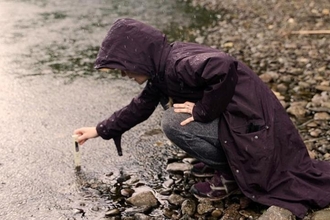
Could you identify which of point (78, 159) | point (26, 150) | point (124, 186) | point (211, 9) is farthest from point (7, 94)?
point (211, 9)

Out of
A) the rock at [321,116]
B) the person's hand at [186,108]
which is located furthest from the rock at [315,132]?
the person's hand at [186,108]

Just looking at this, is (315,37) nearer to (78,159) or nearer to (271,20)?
(271,20)

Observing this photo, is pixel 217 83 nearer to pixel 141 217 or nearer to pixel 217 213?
pixel 217 213

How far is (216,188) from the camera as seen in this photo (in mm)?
3174

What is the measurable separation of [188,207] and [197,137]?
0.45 meters

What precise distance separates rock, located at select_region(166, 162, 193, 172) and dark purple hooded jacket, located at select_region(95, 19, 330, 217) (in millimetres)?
701

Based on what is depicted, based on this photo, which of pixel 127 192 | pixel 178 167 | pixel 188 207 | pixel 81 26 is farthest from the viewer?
pixel 81 26

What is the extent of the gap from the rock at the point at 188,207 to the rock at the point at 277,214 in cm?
44

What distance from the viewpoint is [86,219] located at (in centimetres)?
303

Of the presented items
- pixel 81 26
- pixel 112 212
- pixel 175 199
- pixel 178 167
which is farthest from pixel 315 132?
pixel 81 26

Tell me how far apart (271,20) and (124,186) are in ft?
19.1

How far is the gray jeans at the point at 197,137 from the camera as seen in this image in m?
2.94

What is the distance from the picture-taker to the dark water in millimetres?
3334

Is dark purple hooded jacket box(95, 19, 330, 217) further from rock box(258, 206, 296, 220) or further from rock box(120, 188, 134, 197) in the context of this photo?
rock box(120, 188, 134, 197)
